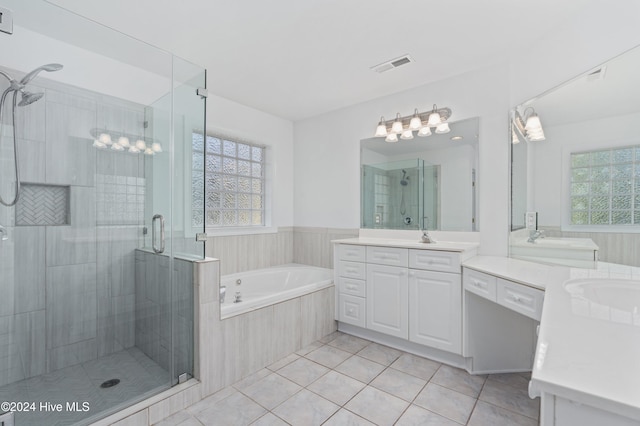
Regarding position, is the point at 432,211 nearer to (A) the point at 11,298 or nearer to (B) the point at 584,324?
(B) the point at 584,324

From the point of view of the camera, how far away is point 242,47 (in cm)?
233

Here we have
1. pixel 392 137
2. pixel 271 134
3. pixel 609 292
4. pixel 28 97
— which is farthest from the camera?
pixel 271 134

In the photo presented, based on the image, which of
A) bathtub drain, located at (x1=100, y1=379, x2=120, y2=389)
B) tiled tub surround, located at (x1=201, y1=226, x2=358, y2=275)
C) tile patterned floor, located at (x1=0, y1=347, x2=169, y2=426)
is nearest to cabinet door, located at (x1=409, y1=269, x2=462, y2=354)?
tiled tub surround, located at (x1=201, y1=226, x2=358, y2=275)

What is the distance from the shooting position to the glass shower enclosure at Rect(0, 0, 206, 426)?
1686mm

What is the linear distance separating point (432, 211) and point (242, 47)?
2.27 m

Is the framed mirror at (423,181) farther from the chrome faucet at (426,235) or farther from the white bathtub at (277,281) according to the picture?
the white bathtub at (277,281)

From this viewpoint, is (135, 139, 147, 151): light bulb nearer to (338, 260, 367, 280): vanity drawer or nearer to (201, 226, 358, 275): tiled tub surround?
(201, 226, 358, 275): tiled tub surround

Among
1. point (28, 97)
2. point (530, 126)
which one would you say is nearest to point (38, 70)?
point (28, 97)

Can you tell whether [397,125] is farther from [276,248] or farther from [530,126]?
[276,248]

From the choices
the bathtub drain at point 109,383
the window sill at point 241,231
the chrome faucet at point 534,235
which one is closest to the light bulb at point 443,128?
the chrome faucet at point 534,235

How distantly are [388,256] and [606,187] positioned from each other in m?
Result: 1.52

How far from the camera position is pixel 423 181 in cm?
300

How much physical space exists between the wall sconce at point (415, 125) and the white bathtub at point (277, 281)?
5.58ft

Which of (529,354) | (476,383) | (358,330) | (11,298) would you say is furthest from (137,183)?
(529,354)
